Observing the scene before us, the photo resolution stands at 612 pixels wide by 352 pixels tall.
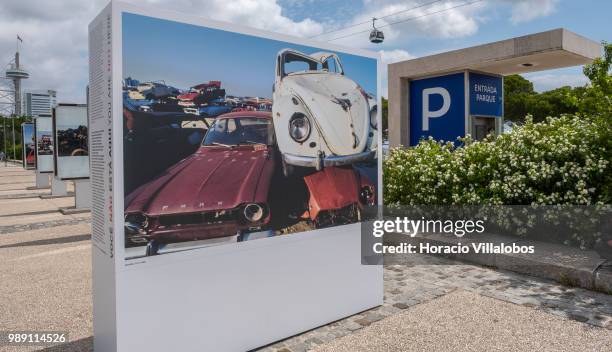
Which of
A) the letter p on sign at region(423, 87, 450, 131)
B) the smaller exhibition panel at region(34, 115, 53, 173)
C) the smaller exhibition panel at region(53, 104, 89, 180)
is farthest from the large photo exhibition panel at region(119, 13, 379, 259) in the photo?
the smaller exhibition panel at region(34, 115, 53, 173)

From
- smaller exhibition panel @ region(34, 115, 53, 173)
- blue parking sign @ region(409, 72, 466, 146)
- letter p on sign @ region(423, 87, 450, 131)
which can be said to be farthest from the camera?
smaller exhibition panel @ region(34, 115, 53, 173)

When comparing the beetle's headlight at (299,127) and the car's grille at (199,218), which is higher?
the beetle's headlight at (299,127)

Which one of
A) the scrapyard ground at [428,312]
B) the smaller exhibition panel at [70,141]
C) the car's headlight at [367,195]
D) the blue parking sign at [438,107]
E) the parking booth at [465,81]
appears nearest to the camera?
the scrapyard ground at [428,312]

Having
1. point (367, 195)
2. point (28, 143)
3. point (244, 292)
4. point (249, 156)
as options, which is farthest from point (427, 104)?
point (28, 143)

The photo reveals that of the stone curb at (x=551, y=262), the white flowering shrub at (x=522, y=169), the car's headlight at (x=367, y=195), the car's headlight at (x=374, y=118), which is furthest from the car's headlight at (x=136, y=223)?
the white flowering shrub at (x=522, y=169)

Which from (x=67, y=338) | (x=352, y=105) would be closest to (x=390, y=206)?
(x=352, y=105)

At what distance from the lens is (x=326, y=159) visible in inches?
157

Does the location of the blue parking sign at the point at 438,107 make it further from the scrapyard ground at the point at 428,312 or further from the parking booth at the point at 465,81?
the scrapyard ground at the point at 428,312

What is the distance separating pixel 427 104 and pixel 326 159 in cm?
852

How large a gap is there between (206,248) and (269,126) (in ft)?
3.78

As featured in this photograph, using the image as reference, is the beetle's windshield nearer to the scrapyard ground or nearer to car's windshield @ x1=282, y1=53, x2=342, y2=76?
car's windshield @ x1=282, y1=53, x2=342, y2=76

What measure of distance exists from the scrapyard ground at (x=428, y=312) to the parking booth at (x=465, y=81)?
5611 millimetres

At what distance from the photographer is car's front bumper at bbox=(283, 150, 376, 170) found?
3.77 metres

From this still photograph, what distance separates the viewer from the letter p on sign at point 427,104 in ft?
37.1
